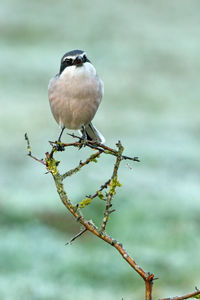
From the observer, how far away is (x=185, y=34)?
3325cm

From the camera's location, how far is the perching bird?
16.5 feet

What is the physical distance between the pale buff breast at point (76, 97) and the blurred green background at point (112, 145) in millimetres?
474

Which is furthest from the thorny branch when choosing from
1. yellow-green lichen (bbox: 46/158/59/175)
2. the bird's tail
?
the bird's tail

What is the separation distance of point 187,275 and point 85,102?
5924 millimetres

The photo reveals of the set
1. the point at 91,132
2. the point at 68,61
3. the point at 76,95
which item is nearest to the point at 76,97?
the point at 76,95

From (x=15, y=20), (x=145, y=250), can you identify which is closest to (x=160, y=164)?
(x=145, y=250)

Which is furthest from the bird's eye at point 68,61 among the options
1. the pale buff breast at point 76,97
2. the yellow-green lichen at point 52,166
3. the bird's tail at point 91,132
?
the yellow-green lichen at point 52,166

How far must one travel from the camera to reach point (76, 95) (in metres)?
5.13

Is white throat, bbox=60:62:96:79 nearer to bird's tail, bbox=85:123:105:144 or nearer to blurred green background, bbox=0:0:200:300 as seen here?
bird's tail, bbox=85:123:105:144

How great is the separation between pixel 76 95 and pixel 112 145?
12.7 m

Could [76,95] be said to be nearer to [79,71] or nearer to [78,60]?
[79,71]

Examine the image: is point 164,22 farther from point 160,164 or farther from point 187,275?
point 187,275

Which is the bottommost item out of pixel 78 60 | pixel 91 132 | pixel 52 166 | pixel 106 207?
pixel 106 207

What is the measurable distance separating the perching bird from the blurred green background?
47 centimetres
